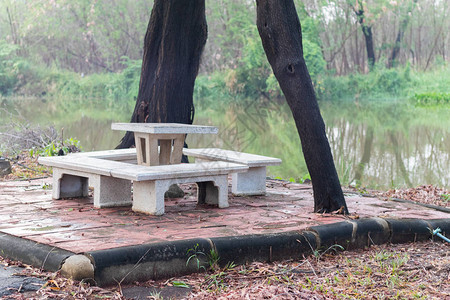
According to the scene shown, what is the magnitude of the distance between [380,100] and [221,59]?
10.2 metres

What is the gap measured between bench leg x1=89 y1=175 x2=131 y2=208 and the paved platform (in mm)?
122

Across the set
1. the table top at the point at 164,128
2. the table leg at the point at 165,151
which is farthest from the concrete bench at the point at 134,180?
the table leg at the point at 165,151

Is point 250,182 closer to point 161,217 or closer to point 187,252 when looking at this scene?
point 161,217

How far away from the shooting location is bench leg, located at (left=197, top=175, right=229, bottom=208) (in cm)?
598

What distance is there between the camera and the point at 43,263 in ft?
13.1

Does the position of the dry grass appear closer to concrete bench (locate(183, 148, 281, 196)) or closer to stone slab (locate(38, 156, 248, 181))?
stone slab (locate(38, 156, 248, 181))

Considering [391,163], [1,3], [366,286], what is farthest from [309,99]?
[1,3]

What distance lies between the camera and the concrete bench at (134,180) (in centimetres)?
550

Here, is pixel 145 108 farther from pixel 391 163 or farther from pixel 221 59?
pixel 221 59

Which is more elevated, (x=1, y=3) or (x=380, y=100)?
(x=1, y=3)

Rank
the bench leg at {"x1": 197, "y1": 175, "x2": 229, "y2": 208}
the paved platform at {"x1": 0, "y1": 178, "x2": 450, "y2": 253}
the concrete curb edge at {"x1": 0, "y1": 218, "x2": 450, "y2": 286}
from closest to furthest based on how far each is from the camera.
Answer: the concrete curb edge at {"x1": 0, "y1": 218, "x2": 450, "y2": 286} < the paved platform at {"x1": 0, "y1": 178, "x2": 450, "y2": 253} < the bench leg at {"x1": 197, "y1": 175, "x2": 229, "y2": 208}

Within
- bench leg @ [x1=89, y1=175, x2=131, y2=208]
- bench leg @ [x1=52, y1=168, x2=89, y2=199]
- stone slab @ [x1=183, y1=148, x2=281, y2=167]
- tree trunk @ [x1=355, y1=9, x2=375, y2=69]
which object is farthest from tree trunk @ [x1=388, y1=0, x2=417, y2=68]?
bench leg @ [x1=89, y1=175, x2=131, y2=208]

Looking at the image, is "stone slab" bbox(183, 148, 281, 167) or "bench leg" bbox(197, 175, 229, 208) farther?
"stone slab" bbox(183, 148, 281, 167)

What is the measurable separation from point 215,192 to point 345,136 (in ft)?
35.9
